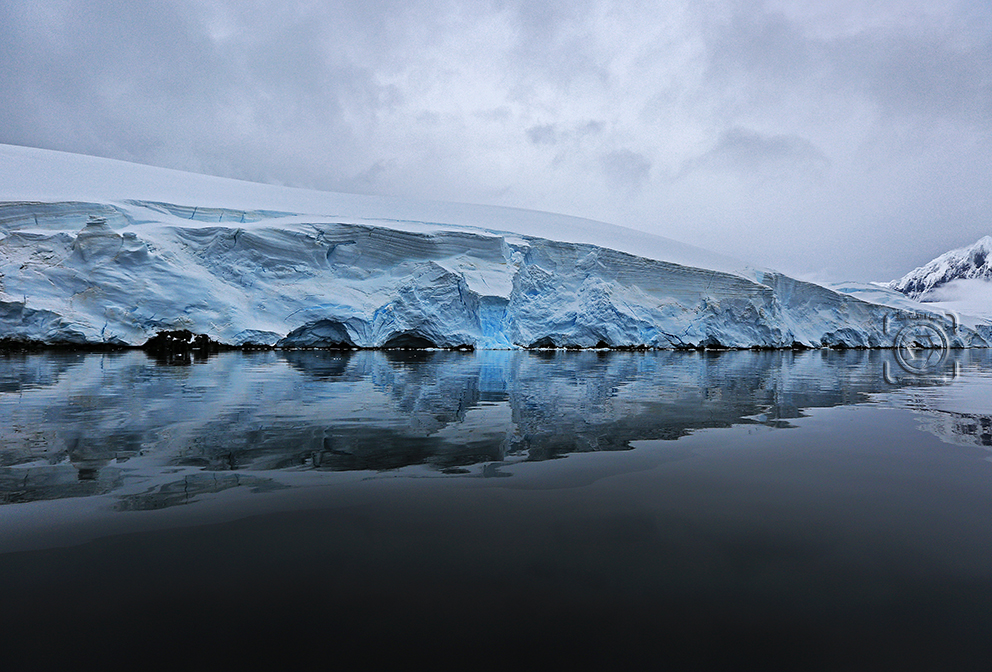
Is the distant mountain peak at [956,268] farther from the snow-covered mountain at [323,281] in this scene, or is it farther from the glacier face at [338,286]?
the glacier face at [338,286]

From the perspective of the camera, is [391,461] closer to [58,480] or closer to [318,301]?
[58,480]

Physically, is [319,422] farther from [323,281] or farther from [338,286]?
[323,281]

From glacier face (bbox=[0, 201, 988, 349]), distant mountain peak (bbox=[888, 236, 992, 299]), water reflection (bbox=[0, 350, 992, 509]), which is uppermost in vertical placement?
distant mountain peak (bbox=[888, 236, 992, 299])

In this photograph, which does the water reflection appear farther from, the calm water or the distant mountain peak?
the distant mountain peak

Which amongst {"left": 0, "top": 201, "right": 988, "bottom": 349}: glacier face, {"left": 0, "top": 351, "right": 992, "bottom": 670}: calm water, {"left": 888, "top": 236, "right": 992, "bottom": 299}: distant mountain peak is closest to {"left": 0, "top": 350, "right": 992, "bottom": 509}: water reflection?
{"left": 0, "top": 351, "right": 992, "bottom": 670}: calm water

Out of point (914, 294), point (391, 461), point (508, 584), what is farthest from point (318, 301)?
point (914, 294)

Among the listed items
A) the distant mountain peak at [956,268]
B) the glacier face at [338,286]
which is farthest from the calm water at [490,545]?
the distant mountain peak at [956,268]

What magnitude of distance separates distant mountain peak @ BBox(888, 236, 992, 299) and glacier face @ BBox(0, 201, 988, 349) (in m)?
124

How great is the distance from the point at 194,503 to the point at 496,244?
19182 millimetres

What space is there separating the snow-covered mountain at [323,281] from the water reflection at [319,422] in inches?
337

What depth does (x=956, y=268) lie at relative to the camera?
382 feet

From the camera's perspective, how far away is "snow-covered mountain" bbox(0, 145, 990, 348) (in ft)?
48.8

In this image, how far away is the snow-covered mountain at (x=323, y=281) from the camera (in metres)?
14.9

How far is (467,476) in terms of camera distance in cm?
258
